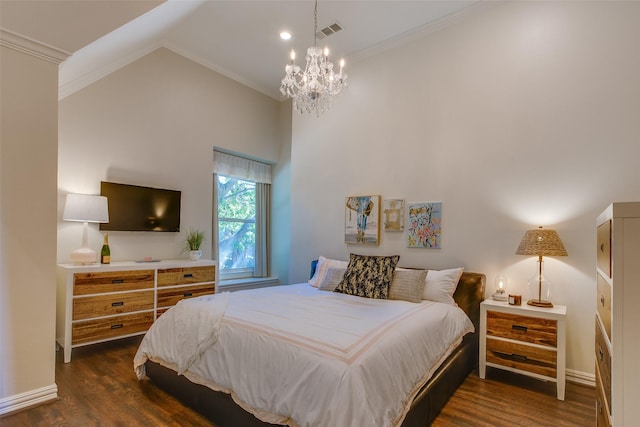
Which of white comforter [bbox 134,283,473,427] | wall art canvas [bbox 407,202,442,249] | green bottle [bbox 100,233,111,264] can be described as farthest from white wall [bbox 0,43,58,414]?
wall art canvas [bbox 407,202,442,249]

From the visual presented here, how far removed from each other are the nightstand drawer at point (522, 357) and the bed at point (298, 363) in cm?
20

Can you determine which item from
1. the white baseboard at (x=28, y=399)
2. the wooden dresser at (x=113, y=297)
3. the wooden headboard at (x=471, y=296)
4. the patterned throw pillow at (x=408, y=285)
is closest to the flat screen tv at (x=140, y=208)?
the wooden dresser at (x=113, y=297)

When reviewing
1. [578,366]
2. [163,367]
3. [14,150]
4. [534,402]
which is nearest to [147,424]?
[163,367]

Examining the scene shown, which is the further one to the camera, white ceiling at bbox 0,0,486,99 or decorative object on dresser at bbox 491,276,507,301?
decorative object on dresser at bbox 491,276,507,301

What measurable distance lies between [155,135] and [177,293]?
78.6 inches

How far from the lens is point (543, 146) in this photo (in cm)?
296

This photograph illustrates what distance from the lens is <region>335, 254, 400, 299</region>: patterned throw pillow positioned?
10.0 ft

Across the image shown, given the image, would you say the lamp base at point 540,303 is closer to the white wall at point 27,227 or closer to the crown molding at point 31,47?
the white wall at point 27,227

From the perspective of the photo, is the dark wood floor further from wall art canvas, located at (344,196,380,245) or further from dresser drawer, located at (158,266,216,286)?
wall art canvas, located at (344,196,380,245)

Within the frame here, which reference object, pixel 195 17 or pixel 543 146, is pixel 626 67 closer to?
pixel 543 146

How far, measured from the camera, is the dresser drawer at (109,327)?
2.98 metres

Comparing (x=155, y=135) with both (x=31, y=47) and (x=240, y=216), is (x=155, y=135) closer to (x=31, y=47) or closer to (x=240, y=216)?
(x=240, y=216)

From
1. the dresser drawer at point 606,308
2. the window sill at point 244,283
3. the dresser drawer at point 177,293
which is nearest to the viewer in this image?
the dresser drawer at point 606,308

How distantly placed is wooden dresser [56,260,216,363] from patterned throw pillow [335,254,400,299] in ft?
6.26
